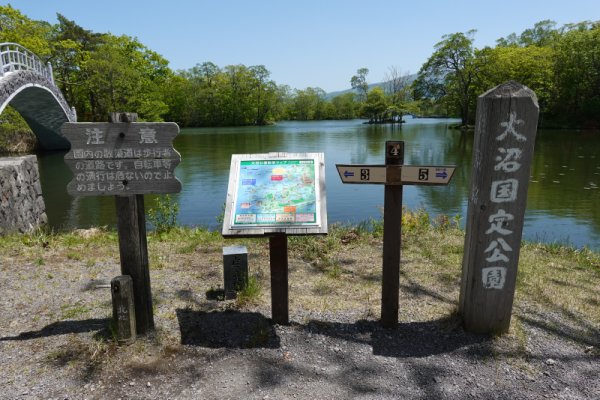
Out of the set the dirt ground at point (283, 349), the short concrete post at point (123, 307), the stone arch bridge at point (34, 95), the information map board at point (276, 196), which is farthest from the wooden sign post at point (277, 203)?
the stone arch bridge at point (34, 95)

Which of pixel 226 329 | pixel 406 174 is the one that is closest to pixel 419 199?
pixel 406 174

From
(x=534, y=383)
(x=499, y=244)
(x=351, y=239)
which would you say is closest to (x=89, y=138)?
(x=499, y=244)

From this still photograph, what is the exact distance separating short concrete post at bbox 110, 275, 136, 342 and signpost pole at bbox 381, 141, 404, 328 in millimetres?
1840

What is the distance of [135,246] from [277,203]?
1.05 m

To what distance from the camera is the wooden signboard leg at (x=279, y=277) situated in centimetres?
313

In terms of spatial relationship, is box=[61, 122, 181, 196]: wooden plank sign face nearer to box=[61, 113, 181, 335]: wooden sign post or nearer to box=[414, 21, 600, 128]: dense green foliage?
box=[61, 113, 181, 335]: wooden sign post

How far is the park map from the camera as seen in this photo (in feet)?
10.0

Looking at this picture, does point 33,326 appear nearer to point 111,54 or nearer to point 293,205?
point 293,205

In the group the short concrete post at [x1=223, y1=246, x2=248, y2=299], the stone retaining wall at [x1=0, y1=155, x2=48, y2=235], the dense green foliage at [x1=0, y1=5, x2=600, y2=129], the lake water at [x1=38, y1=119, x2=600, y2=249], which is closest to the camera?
the short concrete post at [x1=223, y1=246, x2=248, y2=299]

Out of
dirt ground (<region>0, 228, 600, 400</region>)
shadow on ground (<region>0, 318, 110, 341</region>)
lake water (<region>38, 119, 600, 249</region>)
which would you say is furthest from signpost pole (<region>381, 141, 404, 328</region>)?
lake water (<region>38, 119, 600, 249</region>)

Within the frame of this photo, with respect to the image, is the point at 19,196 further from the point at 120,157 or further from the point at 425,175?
the point at 425,175

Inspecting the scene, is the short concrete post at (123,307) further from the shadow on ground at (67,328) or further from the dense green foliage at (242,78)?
the dense green foliage at (242,78)

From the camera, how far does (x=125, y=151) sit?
9.44 feet

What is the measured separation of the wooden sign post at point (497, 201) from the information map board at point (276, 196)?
1.10 metres
